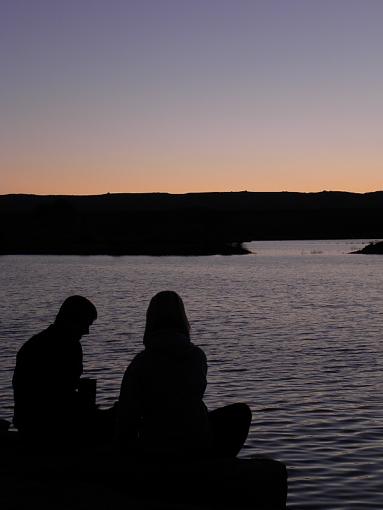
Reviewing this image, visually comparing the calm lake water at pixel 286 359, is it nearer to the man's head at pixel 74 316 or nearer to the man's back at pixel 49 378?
the man's back at pixel 49 378

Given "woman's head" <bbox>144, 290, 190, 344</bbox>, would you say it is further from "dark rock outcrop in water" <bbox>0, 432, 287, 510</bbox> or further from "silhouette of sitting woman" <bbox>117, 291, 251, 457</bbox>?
"dark rock outcrop in water" <bbox>0, 432, 287, 510</bbox>

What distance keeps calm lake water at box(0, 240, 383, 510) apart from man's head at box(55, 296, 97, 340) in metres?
3.54

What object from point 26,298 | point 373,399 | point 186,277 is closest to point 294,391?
point 373,399

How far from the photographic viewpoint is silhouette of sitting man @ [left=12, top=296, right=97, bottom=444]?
25.8 ft

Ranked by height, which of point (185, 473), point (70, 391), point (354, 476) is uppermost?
point (70, 391)

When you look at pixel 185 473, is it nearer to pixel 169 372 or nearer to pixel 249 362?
pixel 169 372

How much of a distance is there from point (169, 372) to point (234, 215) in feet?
602

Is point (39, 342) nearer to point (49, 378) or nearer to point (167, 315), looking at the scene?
point (49, 378)

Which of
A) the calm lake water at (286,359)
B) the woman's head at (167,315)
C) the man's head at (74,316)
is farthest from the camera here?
the calm lake water at (286,359)

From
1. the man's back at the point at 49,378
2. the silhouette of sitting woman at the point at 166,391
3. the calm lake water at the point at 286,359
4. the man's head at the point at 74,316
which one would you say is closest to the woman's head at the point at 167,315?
the silhouette of sitting woman at the point at 166,391

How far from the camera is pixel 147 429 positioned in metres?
7.39

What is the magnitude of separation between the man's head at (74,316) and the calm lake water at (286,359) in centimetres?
354

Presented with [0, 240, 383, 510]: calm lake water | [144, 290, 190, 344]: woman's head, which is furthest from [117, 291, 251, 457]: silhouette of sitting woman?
[0, 240, 383, 510]: calm lake water

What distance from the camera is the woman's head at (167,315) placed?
7051 mm
